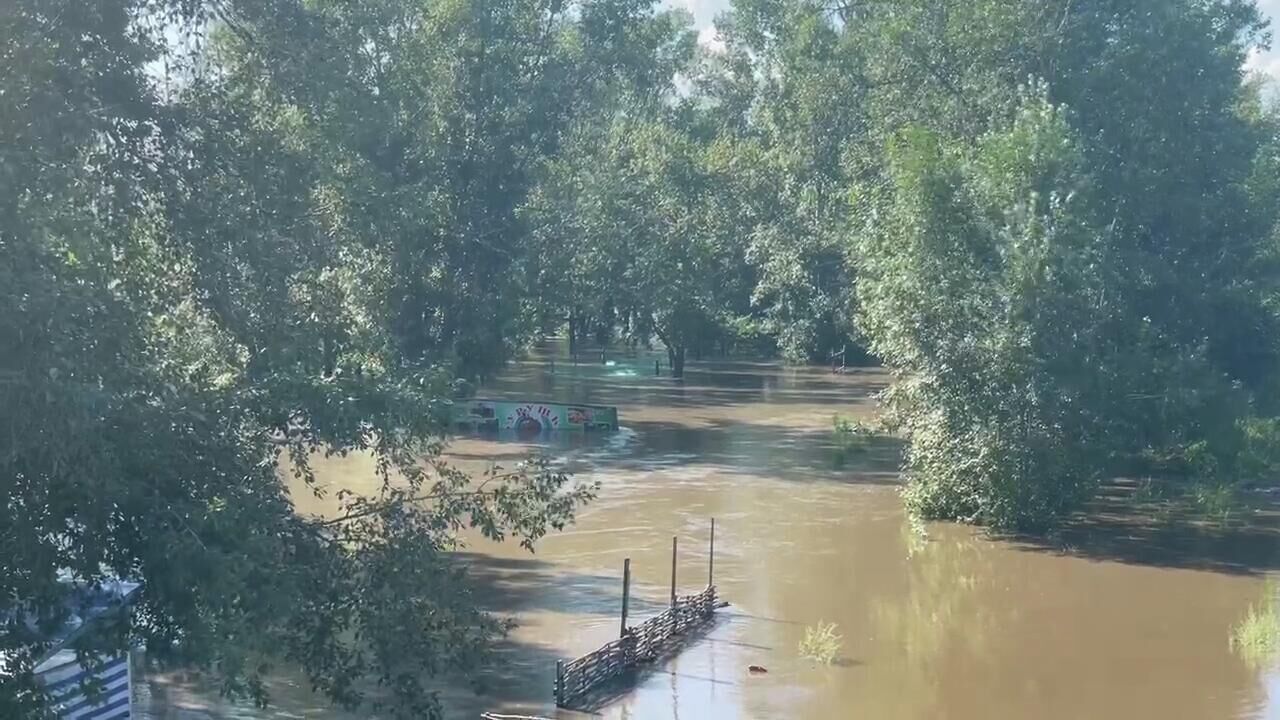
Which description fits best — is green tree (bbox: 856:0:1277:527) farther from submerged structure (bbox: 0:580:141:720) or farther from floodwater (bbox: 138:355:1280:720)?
submerged structure (bbox: 0:580:141:720)

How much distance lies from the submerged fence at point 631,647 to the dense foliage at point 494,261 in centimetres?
154

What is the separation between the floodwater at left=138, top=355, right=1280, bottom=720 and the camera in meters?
18.1

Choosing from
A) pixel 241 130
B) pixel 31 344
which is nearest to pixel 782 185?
pixel 241 130

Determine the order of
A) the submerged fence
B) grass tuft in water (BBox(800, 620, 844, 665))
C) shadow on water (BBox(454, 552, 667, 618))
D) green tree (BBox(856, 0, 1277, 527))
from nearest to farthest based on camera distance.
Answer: the submerged fence
grass tuft in water (BBox(800, 620, 844, 665))
shadow on water (BBox(454, 552, 667, 618))
green tree (BBox(856, 0, 1277, 527))

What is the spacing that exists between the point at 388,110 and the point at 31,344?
30.0 m

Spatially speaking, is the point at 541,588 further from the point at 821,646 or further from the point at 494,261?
the point at 494,261

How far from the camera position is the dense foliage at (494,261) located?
9.66 meters

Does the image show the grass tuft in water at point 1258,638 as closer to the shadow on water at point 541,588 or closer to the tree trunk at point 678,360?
the shadow on water at point 541,588

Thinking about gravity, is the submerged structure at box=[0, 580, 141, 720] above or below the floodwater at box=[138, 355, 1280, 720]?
above

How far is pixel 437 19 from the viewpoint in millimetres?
41219

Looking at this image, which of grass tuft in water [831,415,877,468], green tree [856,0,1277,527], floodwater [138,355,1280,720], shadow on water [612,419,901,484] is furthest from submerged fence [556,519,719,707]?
grass tuft in water [831,415,877,468]

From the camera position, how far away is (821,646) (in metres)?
20.1

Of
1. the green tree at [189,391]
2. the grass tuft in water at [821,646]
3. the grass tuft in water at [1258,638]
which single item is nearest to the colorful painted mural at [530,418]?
the grass tuft in water at [821,646]

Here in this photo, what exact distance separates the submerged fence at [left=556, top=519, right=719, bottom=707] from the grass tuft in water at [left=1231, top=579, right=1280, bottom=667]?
771 cm
